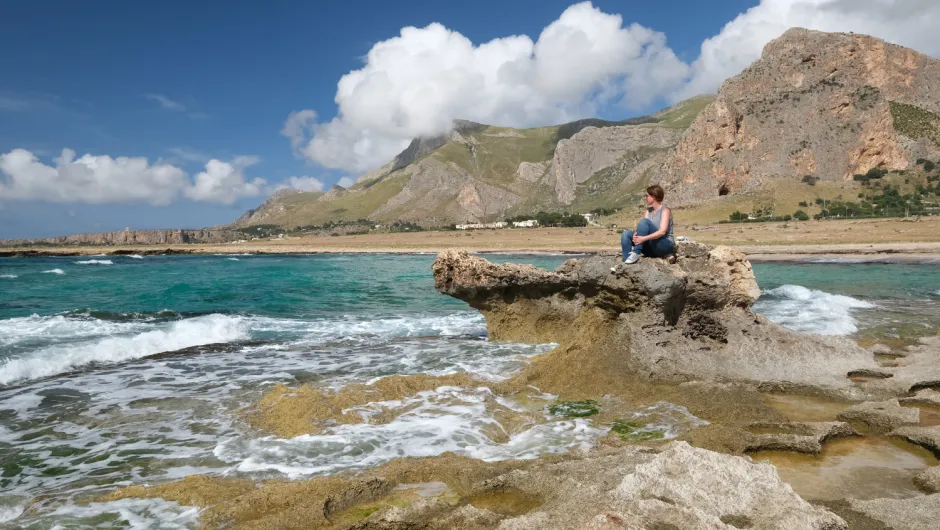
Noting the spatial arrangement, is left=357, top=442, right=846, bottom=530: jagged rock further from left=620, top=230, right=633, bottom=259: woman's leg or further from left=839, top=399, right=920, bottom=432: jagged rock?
left=620, top=230, right=633, bottom=259: woman's leg

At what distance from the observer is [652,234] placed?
9.20 m

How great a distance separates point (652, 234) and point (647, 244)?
0.48 metres

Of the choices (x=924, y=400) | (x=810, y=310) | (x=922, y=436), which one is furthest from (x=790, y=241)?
(x=922, y=436)

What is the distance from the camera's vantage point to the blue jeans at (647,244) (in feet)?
31.0

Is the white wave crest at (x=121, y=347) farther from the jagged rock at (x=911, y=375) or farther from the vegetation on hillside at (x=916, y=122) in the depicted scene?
the vegetation on hillside at (x=916, y=122)

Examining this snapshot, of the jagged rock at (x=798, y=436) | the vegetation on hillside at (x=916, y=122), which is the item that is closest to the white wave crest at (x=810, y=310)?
the jagged rock at (x=798, y=436)

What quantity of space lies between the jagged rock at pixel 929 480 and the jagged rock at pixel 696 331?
3531 millimetres

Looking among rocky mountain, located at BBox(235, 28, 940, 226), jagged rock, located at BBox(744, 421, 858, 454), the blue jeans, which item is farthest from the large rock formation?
rocky mountain, located at BBox(235, 28, 940, 226)

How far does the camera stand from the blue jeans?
9438 millimetres

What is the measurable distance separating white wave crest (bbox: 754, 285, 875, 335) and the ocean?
0.25ft

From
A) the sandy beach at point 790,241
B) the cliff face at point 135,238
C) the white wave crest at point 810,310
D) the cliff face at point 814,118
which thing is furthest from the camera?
the cliff face at point 135,238

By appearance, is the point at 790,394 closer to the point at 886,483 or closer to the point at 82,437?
the point at 886,483

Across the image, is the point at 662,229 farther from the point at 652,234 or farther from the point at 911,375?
the point at 911,375

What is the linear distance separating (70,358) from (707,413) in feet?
45.2
